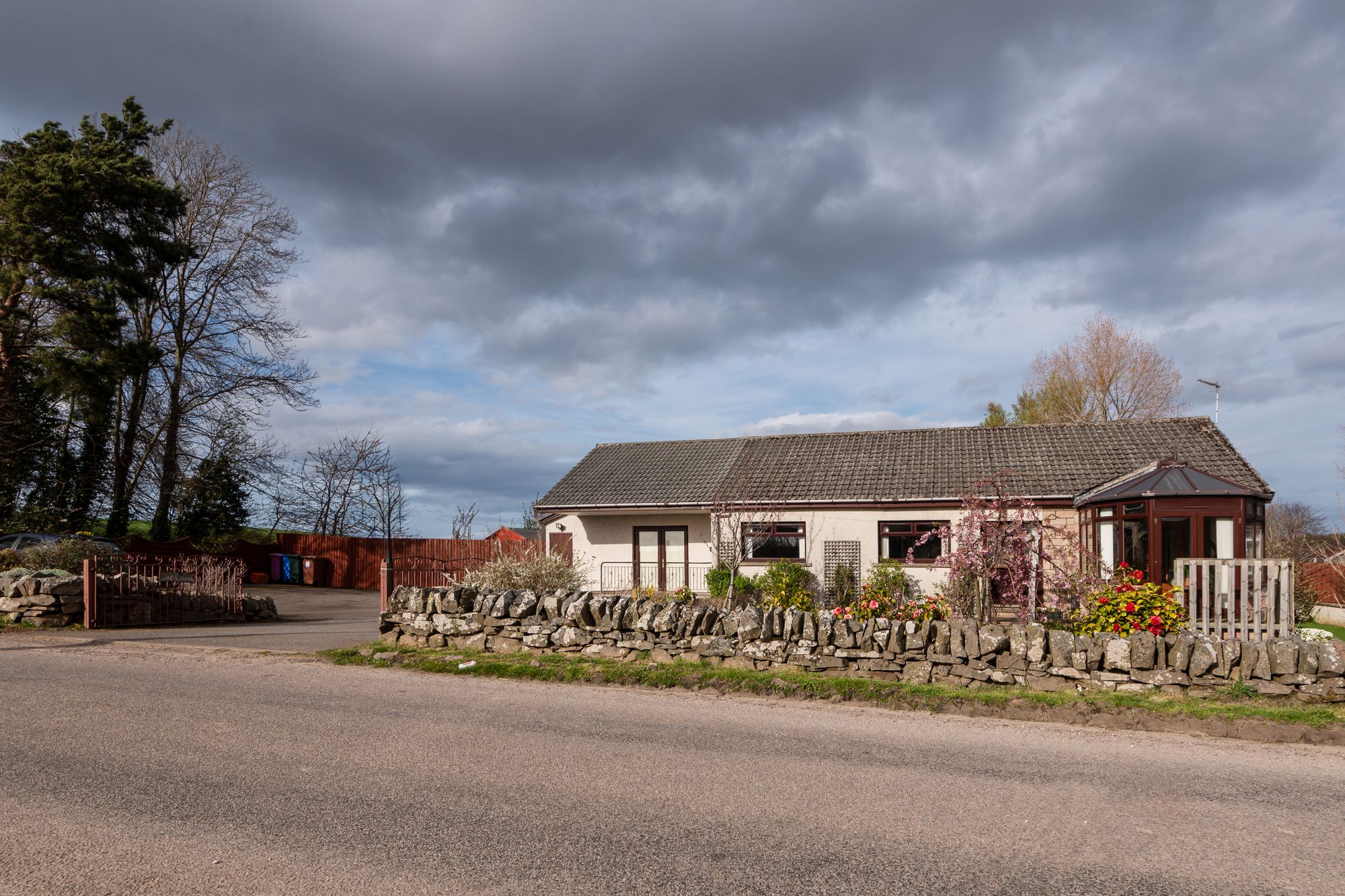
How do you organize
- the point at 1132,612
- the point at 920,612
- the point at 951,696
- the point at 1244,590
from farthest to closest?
the point at 920,612 < the point at 1244,590 < the point at 1132,612 < the point at 951,696

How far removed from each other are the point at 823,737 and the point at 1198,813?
2.89 m

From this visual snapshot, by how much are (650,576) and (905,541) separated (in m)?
7.42

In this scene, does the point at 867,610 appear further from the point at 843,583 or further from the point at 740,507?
the point at 843,583

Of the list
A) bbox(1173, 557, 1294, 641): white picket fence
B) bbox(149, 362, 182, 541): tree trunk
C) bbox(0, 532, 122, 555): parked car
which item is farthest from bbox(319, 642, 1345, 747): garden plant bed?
bbox(149, 362, 182, 541): tree trunk

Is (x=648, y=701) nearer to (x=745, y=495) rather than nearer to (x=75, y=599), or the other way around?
(x=75, y=599)

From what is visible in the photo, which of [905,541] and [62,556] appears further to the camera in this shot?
[905,541]

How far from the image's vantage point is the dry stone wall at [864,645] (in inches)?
341

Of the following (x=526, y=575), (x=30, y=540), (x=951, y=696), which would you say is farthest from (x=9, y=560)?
(x=951, y=696)

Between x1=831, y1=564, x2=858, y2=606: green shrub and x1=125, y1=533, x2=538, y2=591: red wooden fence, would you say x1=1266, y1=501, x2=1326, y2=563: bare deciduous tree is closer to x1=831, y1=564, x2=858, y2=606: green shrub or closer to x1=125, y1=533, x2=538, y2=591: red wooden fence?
x1=831, y1=564, x2=858, y2=606: green shrub

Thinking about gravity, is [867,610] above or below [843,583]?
above

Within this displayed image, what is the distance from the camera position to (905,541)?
73.7 feet

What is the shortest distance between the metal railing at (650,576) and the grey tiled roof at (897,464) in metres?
1.96

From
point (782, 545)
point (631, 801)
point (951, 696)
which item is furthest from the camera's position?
point (782, 545)

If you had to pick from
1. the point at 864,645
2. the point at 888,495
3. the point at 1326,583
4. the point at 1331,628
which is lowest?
the point at 1331,628
